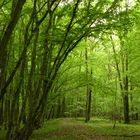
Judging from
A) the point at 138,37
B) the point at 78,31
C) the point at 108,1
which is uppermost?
the point at 138,37

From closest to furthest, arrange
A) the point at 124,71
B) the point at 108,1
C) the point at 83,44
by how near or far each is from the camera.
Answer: the point at 108,1 → the point at 83,44 → the point at 124,71

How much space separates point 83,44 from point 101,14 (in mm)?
11906

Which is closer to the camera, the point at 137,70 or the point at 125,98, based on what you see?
the point at 137,70

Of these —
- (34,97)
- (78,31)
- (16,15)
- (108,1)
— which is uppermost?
(108,1)

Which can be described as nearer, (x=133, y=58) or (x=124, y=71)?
(x=133, y=58)

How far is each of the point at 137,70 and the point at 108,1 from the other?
2203 centimetres

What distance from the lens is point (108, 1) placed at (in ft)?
34.3

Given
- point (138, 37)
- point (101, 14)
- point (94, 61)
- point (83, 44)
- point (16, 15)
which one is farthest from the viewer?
point (94, 61)

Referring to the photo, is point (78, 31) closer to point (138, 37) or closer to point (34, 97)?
point (34, 97)

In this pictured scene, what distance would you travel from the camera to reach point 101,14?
966 centimetres

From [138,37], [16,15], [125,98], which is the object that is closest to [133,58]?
[138,37]

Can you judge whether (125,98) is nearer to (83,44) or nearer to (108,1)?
(83,44)

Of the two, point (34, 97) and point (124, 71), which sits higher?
point (124, 71)

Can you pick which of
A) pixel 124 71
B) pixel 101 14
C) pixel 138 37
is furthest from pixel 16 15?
pixel 124 71
